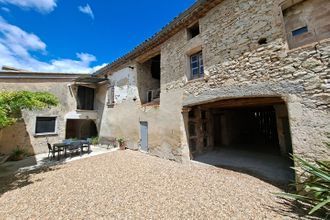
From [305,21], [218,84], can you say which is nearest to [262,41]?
[305,21]

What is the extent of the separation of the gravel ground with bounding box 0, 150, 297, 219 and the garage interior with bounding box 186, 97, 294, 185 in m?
1.10

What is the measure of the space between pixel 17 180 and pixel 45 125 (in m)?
5.37

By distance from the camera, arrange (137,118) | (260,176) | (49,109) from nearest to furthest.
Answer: (260,176) → (137,118) → (49,109)

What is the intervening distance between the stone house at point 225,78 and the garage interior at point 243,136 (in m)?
0.07

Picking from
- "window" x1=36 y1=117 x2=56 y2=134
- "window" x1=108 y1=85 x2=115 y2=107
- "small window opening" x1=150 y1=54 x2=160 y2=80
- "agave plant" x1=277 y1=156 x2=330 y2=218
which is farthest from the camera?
"window" x1=108 y1=85 x2=115 y2=107

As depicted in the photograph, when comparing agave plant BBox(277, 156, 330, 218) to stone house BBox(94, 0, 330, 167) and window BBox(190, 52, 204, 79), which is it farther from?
window BBox(190, 52, 204, 79)

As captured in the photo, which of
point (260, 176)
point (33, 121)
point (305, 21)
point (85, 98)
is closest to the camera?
point (305, 21)

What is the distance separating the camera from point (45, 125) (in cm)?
972

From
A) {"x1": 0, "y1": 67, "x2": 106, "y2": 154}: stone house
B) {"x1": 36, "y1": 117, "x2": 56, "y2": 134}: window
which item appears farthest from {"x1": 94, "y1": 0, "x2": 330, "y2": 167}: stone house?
{"x1": 36, "y1": 117, "x2": 56, "y2": 134}: window

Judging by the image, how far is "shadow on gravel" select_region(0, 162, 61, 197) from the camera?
4.68 metres

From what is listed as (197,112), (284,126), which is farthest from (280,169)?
(197,112)

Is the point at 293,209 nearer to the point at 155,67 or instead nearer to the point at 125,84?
the point at 125,84

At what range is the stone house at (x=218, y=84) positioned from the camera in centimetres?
383

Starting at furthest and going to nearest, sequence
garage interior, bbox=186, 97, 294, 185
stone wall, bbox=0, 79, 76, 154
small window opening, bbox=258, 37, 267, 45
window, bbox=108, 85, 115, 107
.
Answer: window, bbox=108, 85, 115, 107, stone wall, bbox=0, 79, 76, 154, garage interior, bbox=186, 97, 294, 185, small window opening, bbox=258, 37, 267, 45
